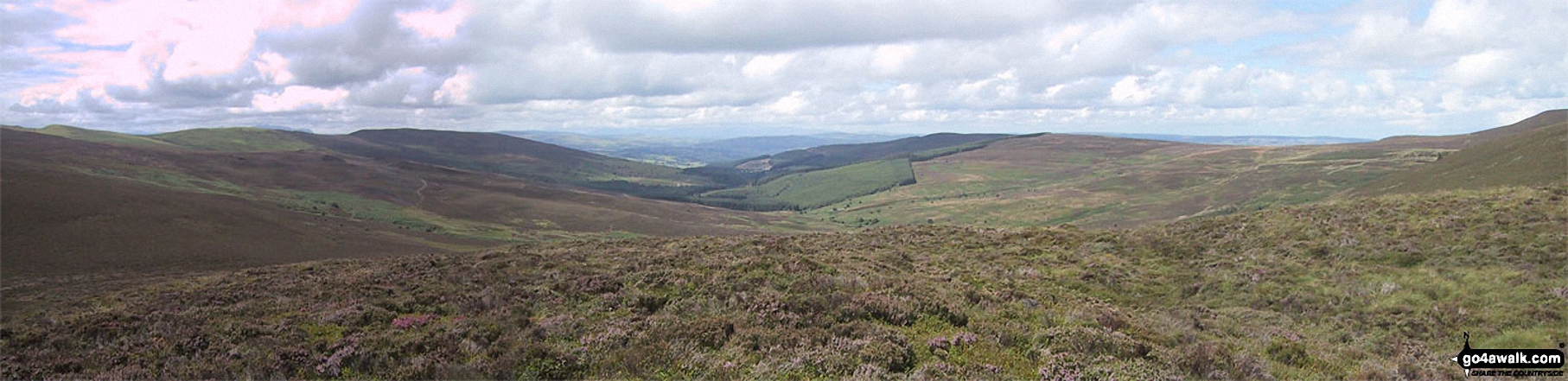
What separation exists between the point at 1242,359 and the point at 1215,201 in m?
152

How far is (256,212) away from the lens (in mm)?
80000

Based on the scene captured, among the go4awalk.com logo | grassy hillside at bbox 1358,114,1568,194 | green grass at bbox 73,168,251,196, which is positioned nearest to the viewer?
the go4awalk.com logo

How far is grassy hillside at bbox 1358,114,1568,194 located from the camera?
42625 mm

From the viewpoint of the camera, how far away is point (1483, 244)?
2294cm

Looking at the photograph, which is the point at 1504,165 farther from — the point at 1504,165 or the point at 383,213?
the point at 383,213

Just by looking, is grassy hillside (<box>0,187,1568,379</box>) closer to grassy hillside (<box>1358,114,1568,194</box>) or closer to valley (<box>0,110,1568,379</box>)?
valley (<box>0,110,1568,379</box>)

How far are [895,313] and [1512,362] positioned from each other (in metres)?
13.1

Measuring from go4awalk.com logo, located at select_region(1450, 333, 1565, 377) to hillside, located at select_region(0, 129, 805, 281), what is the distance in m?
60.5

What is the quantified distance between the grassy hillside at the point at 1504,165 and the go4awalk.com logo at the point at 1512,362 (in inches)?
1249

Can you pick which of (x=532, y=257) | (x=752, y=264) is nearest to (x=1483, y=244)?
(x=752, y=264)

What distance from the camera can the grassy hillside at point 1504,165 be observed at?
4262 centimetres

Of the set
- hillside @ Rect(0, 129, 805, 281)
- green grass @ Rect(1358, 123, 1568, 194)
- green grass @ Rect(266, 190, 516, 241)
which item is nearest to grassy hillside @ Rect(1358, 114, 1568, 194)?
green grass @ Rect(1358, 123, 1568, 194)

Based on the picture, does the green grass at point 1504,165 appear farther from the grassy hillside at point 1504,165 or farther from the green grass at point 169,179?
the green grass at point 169,179

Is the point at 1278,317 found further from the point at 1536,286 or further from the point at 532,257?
the point at 532,257
